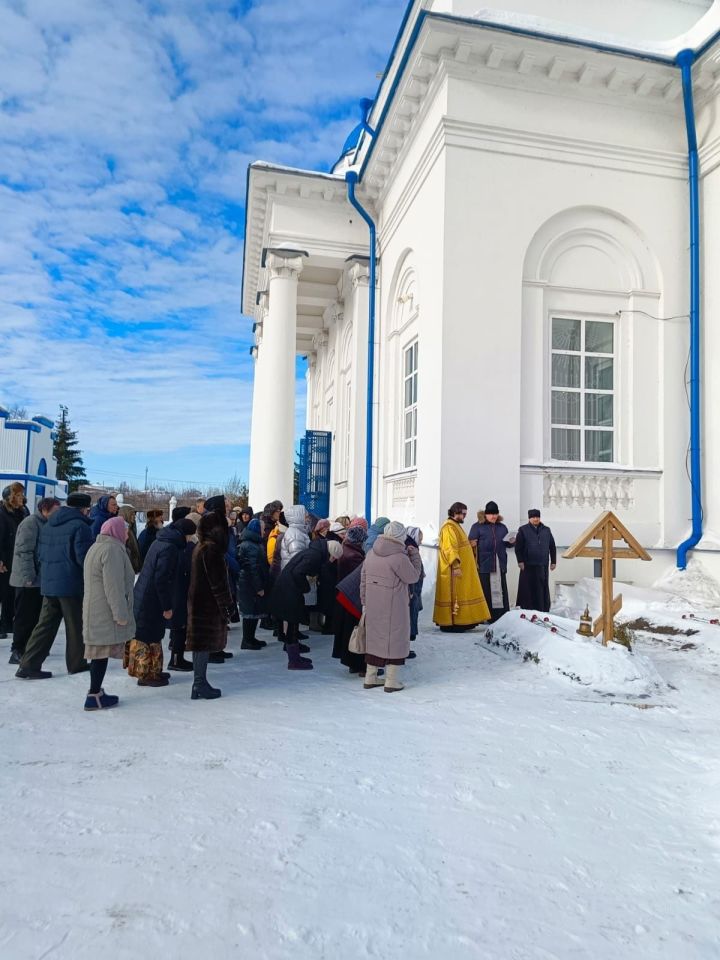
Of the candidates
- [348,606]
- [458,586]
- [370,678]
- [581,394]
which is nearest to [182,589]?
[348,606]

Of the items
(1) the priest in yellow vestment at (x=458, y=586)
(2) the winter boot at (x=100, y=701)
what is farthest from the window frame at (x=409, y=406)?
(2) the winter boot at (x=100, y=701)

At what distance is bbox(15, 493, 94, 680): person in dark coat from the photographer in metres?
→ 6.08

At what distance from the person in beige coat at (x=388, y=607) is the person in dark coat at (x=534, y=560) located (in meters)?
3.64

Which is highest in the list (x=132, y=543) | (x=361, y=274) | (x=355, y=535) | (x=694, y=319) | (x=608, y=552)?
(x=361, y=274)

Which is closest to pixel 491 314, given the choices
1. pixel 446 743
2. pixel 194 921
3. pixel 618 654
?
pixel 618 654

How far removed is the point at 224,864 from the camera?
9.88 feet

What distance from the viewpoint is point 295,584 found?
676 cm

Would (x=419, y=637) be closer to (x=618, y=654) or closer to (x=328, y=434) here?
(x=618, y=654)

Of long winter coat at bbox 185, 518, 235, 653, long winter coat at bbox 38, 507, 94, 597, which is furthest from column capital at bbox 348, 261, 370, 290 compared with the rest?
long winter coat at bbox 185, 518, 235, 653

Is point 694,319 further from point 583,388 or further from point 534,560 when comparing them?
point 534,560

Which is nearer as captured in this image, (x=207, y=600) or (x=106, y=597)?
(x=106, y=597)

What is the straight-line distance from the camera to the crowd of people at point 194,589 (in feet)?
18.1

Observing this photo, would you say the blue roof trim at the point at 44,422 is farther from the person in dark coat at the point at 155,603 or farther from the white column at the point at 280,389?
the person in dark coat at the point at 155,603

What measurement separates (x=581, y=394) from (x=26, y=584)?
27.3ft
